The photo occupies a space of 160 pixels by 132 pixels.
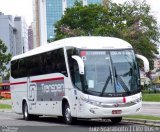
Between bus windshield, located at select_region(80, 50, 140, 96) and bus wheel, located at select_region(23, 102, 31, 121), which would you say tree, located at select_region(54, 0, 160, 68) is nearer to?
bus wheel, located at select_region(23, 102, 31, 121)

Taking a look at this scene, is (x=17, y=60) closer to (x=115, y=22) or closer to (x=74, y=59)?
(x=74, y=59)

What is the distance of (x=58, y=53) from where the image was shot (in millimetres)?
22141

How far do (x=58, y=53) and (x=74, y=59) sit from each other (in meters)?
2.14

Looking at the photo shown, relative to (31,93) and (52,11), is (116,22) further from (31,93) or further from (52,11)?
(52,11)

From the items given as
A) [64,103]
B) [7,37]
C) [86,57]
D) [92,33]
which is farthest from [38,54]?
[7,37]

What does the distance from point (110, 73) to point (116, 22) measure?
2026 inches

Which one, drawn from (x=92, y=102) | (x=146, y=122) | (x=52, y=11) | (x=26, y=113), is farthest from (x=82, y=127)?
(x=52, y=11)

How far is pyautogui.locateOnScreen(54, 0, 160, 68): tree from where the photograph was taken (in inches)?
2710

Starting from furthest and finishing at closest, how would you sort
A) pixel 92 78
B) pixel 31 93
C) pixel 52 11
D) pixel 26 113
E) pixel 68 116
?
1. pixel 52 11
2. pixel 26 113
3. pixel 31 93
4. pixel 68 116
5. pixel 92 78

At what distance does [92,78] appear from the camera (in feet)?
64.3

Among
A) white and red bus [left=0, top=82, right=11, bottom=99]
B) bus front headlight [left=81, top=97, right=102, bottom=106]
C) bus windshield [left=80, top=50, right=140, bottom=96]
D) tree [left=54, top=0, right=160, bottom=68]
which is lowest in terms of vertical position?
white and red bus [left=0, top=82, right=11, bottom=99]

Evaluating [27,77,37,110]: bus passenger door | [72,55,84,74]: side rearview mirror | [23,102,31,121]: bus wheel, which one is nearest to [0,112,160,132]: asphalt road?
[72,55,84,74]: side rearview mirror

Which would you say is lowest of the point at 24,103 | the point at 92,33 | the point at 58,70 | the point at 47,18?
the point at 24,103

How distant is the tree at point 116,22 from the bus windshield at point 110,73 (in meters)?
46.4
